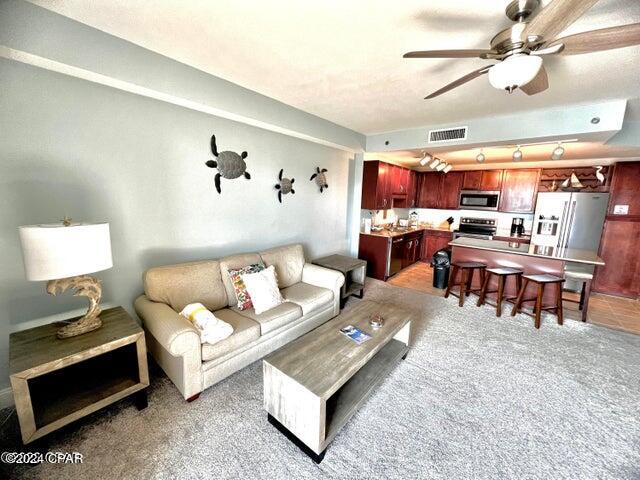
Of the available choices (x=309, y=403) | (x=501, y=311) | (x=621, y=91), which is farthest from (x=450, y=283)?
(x=309, y=403)

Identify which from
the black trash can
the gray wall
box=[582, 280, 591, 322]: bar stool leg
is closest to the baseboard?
the gray wall

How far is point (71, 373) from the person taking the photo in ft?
5.75

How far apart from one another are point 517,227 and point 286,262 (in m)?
4.98

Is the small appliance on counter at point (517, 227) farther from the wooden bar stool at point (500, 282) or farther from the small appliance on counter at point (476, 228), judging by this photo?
the wooden bar stool at point (500, 282)

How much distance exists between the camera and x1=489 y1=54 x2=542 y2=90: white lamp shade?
4.29 ft

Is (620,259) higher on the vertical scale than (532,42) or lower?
lower

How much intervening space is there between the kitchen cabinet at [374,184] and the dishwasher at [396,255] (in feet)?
2.36

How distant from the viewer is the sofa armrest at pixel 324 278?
3080 mm

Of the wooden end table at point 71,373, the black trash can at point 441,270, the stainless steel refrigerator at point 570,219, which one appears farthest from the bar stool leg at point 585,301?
the wooden end table at point 71,373

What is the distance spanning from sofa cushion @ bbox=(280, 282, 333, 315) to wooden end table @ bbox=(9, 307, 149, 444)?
137cm

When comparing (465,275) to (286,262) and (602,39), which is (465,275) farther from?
(602,39)

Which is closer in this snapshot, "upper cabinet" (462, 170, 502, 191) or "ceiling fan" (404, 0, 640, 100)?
"ceiling fan" (404, 0, 640, 100)

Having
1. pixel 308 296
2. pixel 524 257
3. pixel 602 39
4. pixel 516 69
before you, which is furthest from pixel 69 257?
pixel 524 257

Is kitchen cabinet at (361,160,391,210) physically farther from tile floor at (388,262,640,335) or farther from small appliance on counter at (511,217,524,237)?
small appliance on counter at (511,217,524,237)
